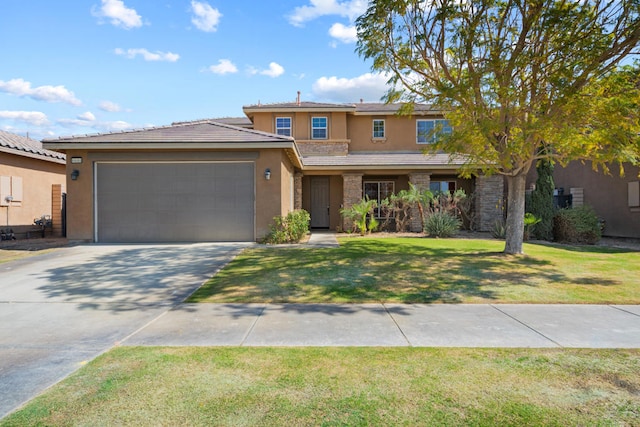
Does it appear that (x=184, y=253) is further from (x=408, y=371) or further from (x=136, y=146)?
(x=408, y=371)

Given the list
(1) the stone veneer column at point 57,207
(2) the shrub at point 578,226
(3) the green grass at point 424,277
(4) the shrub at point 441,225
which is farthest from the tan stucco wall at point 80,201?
(2) the shrub at point 578,226

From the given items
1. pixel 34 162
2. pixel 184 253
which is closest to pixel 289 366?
pixel 184 253

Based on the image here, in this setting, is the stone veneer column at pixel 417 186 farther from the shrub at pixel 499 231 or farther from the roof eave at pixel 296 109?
the roof eave at pixel 296 109

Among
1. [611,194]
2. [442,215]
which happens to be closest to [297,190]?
[442,215]

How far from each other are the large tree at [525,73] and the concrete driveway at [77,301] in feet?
24.1

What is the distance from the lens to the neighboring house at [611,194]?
15.1 meters

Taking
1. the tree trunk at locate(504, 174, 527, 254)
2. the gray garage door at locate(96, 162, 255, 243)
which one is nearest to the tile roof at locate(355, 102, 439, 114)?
the tree trunk at locate(504, 174, 527, 254)

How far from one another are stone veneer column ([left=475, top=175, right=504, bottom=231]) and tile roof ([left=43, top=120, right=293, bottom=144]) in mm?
9705

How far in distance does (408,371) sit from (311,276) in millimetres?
4446

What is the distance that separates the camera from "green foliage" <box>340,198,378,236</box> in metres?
15.8

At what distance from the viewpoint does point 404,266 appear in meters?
8.70

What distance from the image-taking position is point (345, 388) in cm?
309

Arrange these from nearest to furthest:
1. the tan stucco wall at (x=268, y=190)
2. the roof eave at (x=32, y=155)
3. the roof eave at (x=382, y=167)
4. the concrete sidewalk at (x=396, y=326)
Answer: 1. the concrete sidewalk at (x=396, y=326)
2. the tan stucco wall at (x=268, y=190)
3. the roof eave at (x=32, y=155)
4. the roof eave at (x=382, y=167)

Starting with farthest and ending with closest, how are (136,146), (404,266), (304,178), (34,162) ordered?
(304,178)
(34,162)
(136,146)
(404,266)
